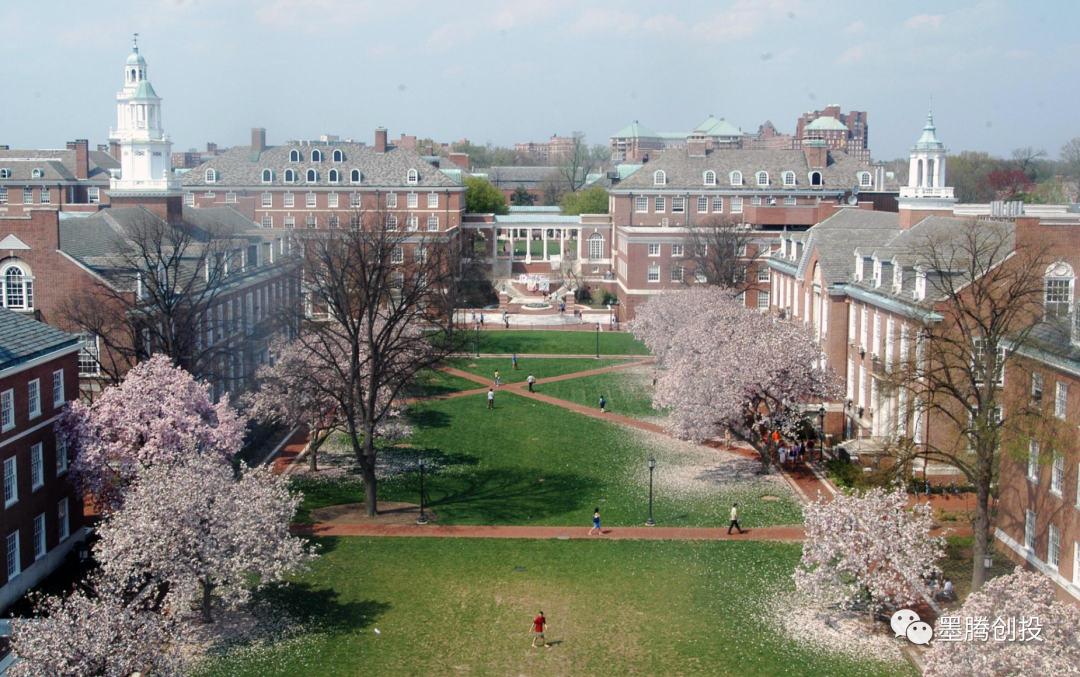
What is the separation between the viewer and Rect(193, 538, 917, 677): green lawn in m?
23.4

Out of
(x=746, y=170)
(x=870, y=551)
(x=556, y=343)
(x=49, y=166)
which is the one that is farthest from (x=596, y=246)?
(x=870, y=551)

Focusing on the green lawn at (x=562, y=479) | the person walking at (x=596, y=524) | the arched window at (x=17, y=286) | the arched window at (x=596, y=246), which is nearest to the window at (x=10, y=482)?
the green lawn at (x=562, y=479)

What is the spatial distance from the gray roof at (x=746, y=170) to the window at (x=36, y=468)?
2630 inches

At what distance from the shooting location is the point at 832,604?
2644 centimetres

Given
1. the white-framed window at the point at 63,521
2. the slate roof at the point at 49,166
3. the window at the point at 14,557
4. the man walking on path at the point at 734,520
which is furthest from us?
the slate roof at the point at 49,166

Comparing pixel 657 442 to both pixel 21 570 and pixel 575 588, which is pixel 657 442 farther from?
pixel 21 570

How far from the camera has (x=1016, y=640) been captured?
18.4 metres

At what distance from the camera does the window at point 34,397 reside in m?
28.2

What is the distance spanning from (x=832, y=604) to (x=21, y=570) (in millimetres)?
20359

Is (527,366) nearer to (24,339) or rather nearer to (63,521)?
(63,521)

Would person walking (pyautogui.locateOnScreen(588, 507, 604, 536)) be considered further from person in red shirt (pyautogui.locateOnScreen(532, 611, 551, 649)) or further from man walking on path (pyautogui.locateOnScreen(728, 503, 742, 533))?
person in red shirt (pyautogui.locateOnScreen(532, 611, 551, 649))

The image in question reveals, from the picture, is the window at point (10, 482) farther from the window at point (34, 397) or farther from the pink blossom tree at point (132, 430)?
the pink blossom tree at point (132, 430)

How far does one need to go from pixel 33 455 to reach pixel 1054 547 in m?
Answer: 26.1

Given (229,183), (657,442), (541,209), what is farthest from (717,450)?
(541,209)
